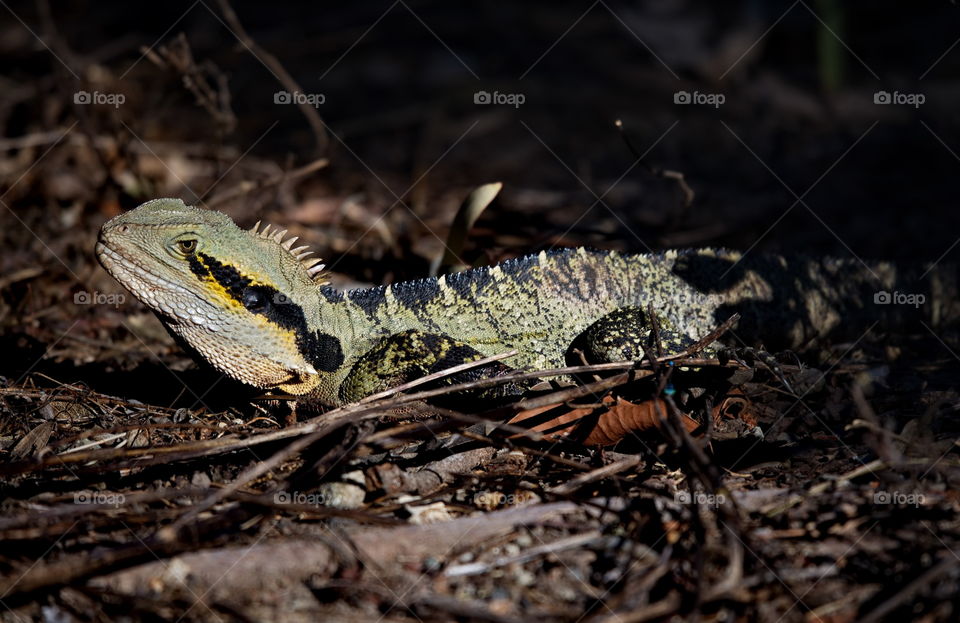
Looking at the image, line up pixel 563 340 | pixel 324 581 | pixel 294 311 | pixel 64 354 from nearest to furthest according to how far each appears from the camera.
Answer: pixel 324 581
pixel 294 311
pixel 563 340
pixel 64 354

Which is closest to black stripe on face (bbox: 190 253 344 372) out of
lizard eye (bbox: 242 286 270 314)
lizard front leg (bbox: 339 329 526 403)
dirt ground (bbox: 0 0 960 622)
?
lizard eye (bbox: 242 286 270 314)

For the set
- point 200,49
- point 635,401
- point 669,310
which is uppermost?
point 200,49

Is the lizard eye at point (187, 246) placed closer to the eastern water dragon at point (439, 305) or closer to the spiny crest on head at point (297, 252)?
the eastern water dragon at point (439, 305)

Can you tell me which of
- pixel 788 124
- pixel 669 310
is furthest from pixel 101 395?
pixel 788 124

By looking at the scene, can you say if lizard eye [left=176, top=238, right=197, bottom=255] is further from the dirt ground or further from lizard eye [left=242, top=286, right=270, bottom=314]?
the dirt ground

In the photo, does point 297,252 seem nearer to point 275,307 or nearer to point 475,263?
point 275,307

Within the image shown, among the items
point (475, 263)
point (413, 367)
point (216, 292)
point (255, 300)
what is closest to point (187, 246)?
point (216, 292)

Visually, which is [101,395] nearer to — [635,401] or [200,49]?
[635,401]
